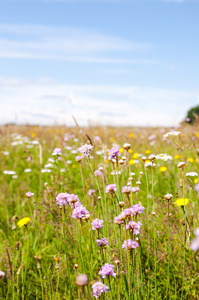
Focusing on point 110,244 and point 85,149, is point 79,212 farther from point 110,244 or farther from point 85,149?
point 110,244

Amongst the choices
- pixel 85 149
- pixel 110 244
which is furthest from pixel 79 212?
pixel 110 244

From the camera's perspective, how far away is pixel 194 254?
1862 mm

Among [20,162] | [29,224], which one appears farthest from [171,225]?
[20,162]

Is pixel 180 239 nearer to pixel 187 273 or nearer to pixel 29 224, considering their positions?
pixel 187 273

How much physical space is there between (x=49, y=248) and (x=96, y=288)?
1429mm

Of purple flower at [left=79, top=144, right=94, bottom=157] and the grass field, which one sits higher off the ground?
purple flower at [left=79, top=144, right=94, bottom=157]

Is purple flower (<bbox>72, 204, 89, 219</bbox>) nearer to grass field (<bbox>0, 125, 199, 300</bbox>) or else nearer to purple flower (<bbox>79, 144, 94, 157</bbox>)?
grass field (<bbox>0, 125, 199, 300</bbox>)

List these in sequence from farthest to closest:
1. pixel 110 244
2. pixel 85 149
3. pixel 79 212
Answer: pixel 110 244, pixel 85 149, pixel 79 212

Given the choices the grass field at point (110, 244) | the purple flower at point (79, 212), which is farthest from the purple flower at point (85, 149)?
the purple flower at point (79, 212)

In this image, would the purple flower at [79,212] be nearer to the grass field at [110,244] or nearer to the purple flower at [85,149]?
the grass field at [110,244]

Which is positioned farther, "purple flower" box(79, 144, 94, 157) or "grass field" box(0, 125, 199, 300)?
"purple flower" box(79, 144, 94, 157)

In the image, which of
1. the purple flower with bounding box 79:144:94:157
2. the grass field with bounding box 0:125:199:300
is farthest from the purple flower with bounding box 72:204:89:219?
the purple flower with bounding box 79:144:94:157

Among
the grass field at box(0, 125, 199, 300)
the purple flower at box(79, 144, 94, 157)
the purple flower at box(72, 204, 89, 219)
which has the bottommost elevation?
the grass field at box(0, 125, 199, 300)

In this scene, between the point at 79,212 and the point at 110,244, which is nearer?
the point at 79,212
